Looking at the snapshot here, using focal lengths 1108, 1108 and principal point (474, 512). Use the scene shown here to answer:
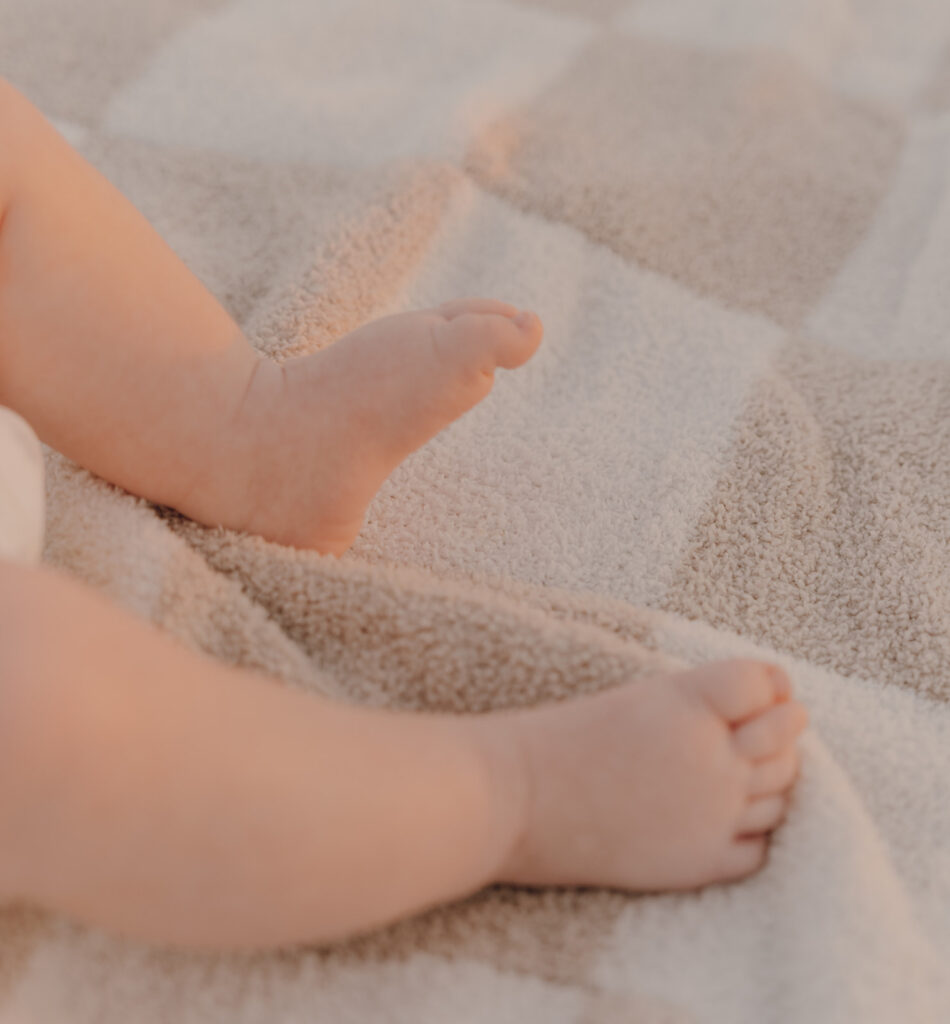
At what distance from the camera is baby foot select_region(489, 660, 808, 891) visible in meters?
0.48

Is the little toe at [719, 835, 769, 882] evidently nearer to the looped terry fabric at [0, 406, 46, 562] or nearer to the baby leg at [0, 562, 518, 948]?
the baby leg at [0, 562, 518, 948]

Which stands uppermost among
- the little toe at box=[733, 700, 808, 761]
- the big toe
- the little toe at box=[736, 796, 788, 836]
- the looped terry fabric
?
the big toe

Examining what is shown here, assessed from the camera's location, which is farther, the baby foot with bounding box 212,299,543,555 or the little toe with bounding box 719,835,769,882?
the baby foot with bounding box 212,299,543,555

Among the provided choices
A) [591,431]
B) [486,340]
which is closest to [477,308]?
[486,340]

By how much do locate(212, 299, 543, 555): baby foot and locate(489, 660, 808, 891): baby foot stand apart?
184 millimetres

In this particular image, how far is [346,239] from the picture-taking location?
2.62 feet

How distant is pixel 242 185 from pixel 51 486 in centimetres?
36

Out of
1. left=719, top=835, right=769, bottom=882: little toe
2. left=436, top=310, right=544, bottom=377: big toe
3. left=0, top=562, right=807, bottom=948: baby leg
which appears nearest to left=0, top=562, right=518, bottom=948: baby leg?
left=0, top=562, right=807, bottom=948: baby leg

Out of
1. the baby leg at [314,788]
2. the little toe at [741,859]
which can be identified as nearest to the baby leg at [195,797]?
the baby leg at [314,788]

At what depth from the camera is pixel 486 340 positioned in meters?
0.60

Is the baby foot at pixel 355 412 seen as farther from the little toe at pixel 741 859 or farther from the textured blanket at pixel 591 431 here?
the little toe at pixel 741 859

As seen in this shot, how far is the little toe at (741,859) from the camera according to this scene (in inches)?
19.4

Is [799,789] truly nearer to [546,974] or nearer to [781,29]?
[546,974]

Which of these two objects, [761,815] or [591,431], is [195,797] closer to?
[761,815]
